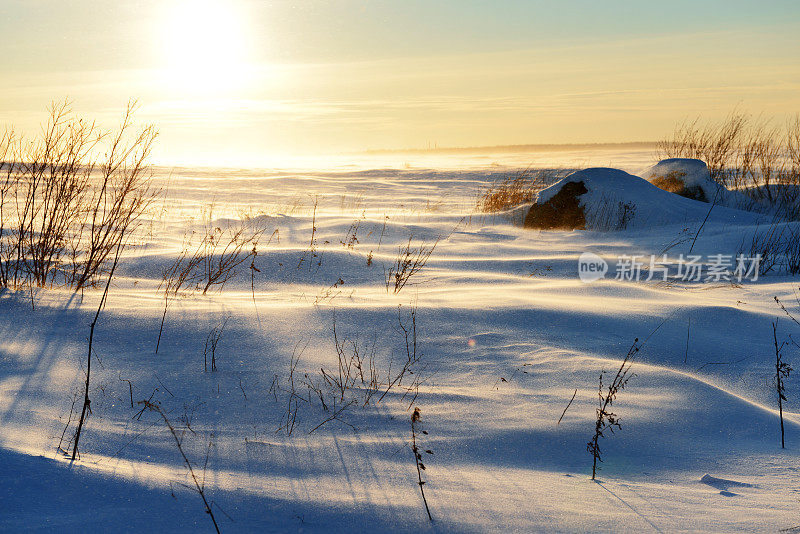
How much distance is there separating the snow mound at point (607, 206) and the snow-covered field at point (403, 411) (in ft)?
12.1

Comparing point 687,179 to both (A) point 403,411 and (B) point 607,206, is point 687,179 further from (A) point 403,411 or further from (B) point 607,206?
(A) point 403,411

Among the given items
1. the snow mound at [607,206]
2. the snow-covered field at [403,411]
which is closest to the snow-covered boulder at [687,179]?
the snow mound at [607,206]

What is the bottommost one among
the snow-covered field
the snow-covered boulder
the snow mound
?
the snow-covered field

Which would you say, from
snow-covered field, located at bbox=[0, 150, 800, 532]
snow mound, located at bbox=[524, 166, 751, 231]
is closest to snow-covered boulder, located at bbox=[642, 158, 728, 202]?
snow mound, located at bbox=[524, 166, 751, 231]

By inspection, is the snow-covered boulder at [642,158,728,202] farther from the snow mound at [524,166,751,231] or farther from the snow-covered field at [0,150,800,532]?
the snow-covered field at [0,150,800,532]

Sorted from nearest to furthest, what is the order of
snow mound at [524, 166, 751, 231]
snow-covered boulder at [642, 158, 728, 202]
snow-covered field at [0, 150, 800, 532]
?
snow-covered field at [0, 150, 800, 532], snow mound at [524, 166, 751, 231], snow-covered boulder at [642, 158, 728, 202]

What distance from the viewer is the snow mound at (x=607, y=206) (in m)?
8.97

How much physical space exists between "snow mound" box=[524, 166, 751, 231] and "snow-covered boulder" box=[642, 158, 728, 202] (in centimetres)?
135

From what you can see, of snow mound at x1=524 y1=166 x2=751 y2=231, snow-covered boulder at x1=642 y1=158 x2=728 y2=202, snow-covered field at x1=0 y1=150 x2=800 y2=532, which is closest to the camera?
snow-covered field at x1=0 y1=150 x2=800 y2=532

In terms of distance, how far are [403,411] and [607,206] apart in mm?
7282

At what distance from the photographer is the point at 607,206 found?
29.6 ft

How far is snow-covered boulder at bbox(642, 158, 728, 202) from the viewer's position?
1066cm

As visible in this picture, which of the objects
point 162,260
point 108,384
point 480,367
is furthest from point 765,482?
point 162,260

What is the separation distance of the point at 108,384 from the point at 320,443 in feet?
3.78
